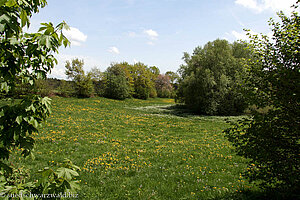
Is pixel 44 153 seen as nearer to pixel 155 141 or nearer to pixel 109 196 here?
pixel 109 196

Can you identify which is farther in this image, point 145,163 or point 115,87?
point 115,87

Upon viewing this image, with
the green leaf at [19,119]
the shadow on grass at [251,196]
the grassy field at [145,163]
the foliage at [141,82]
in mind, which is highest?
the foliage at [141,82]

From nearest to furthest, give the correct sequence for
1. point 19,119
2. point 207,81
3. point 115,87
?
point 19,119, point 207,81, point 115,87

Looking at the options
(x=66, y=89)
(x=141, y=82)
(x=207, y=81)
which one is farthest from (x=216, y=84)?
(x=141, y=82)

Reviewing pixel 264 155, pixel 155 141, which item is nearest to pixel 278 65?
pixel 264 155

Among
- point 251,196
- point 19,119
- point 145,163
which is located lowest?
point 145,163

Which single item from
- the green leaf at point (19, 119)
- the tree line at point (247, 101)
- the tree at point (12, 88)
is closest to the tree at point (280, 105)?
the tree line at point (247, 101)

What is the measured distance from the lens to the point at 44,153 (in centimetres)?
948

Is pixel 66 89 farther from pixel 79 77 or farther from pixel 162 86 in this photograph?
pixel 162 86

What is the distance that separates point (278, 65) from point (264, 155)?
2.27 m

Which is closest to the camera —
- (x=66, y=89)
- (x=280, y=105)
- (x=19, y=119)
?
(x=19, y=119)

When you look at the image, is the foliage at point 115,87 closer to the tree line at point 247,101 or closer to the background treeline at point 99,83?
the background treeline at point 99,83

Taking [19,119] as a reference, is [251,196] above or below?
below

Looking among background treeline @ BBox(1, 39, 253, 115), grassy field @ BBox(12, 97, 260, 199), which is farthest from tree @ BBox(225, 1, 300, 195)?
background treeline @ BBox(1, 39, 253, 115)
